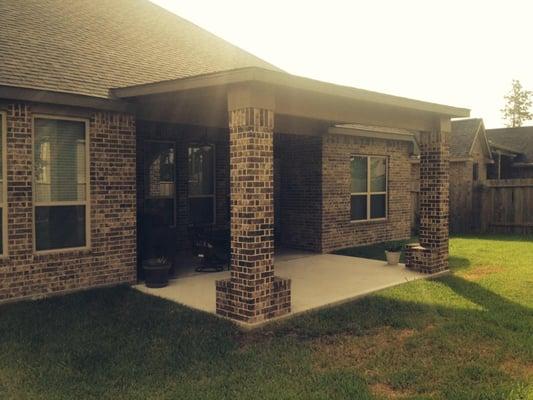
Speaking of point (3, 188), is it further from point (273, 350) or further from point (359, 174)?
point (359, 174)

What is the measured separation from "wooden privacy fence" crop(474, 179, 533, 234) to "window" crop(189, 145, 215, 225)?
1117 cm

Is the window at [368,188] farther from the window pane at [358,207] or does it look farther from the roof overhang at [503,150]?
the roof overhang at [503,150]

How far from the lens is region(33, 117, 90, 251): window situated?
328 inches

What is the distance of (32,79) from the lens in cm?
810

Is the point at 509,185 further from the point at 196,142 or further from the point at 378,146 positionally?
the point at 196,142

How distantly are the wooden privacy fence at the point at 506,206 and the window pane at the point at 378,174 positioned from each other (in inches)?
218

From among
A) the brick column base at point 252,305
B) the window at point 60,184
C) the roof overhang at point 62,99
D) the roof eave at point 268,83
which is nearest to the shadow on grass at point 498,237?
the roof eave at point 268,83

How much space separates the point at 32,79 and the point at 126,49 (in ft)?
12.0

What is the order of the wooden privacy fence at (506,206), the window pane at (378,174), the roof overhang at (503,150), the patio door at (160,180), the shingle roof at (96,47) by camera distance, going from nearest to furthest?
the shingle roof at (96,47)
the patio door at (160,180)
the window pane at (378,174)
the wooden privacy fence at (506,206)
the roof overhang at (503,150)

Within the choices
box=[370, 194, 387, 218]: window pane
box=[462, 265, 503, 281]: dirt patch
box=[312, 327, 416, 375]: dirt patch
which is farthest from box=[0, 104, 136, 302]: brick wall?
box=[370, 194, 387, 218]: window pane

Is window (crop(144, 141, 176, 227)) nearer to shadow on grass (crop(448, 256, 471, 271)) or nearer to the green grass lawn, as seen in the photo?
the green grass lawn

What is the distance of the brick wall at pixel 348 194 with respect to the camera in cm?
1363

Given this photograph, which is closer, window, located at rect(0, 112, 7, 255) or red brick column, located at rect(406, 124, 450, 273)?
window, located at rect(0, 112, 7, 255)

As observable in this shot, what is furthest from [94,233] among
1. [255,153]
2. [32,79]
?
[255,153]
